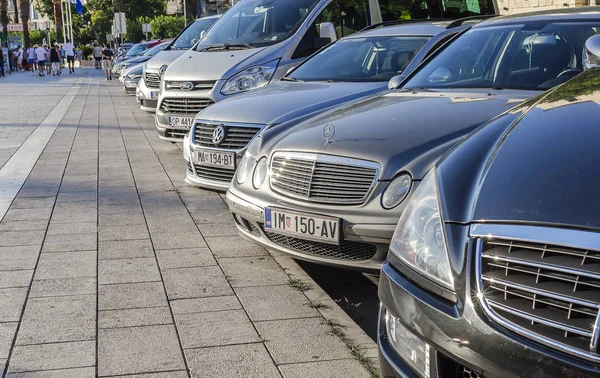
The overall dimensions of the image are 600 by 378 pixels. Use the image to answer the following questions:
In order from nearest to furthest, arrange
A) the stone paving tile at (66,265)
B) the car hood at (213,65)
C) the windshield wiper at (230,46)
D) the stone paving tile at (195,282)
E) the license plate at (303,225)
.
Answer: 1. the license plate at (303,225)
2. the stone paving tile at (195,282)
3. the stone paving tile at (66,265)
4. the car hood at (213,65)
5. the windshield wiper at (230,46)

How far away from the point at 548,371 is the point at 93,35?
3673 inches

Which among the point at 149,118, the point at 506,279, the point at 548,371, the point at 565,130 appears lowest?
the point at 149,118

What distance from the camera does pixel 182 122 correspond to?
32.1 feet

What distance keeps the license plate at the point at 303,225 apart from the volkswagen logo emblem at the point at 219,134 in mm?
2341

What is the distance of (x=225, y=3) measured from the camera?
119ft

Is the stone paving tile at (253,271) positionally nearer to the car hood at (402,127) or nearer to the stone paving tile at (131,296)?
the stone paving tile at (131,296)

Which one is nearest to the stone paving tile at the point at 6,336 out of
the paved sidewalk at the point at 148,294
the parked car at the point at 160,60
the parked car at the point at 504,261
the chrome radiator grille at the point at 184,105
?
the paved sidewalk at the point at 148,294

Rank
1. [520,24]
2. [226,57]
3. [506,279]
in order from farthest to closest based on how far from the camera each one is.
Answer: [226,57], [520,24], [506,279]

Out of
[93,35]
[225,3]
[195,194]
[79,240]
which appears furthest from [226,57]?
[93,35]

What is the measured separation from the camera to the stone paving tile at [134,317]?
424 cm

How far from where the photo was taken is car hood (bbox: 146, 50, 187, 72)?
1484 centimetres

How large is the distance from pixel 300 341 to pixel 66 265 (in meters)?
2.07

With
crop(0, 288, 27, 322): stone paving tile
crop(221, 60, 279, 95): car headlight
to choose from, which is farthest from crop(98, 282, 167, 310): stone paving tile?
crop(221, 60, 279, 95): car headlight

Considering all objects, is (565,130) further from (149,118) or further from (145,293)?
(149,118)
